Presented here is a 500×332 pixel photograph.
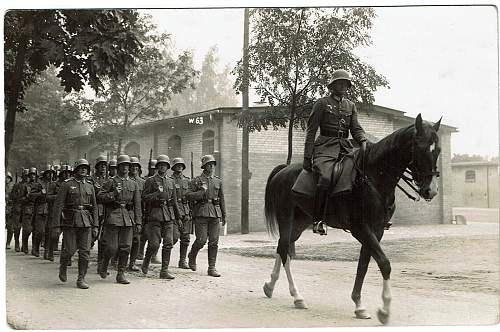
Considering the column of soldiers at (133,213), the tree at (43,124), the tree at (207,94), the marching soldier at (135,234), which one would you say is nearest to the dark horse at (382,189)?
the column of soldiers at (133,213)

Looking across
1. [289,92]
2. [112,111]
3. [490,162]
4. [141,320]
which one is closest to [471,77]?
[490,162]

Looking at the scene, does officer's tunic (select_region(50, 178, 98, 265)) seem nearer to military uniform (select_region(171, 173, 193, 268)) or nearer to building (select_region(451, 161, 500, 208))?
military uniform (select_region(171, 173, 193, 268))

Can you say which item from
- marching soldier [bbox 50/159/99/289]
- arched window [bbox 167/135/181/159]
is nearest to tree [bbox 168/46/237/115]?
arched window [bbox 167/135/181/159]

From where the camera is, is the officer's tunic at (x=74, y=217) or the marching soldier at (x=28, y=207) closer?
the officer's tunic at (x=74, y=217)

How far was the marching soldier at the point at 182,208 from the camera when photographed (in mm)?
9555

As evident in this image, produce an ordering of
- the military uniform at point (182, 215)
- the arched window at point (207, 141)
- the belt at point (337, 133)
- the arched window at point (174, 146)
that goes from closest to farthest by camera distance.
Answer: the belt at point (337, 133)
the military uniform at point (182, 215)
the arched window at point (174, 146)
the arched window at point (207, 141)

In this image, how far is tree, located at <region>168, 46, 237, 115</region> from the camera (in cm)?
946

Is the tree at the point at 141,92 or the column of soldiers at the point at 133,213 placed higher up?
the tree at the point at 141,92

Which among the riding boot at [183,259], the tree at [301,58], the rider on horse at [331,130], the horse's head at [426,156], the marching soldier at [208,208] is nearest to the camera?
the horse's head at [426,156]

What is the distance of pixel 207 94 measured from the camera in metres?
12.4

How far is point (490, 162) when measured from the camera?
7121 millimetres

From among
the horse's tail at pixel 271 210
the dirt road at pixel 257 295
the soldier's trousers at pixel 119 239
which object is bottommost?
the dirt road at pixel 257 295

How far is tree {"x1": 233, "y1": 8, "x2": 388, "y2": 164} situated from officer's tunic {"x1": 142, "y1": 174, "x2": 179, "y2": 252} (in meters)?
2.28

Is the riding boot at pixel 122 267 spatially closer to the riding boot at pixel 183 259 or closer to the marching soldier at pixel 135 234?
the marching soldier at pixel 135 234
